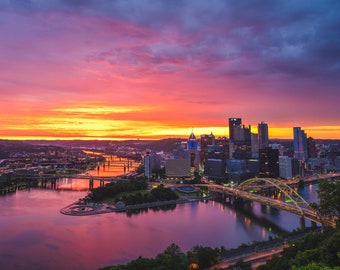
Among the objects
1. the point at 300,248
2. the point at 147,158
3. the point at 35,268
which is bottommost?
the point at 35,268

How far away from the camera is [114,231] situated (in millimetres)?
15281

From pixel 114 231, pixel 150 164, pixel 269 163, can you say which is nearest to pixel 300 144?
pixel 269 163

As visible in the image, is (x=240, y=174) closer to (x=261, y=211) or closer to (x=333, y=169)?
(x=261, y=211)

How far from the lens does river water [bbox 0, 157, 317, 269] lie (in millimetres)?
12023

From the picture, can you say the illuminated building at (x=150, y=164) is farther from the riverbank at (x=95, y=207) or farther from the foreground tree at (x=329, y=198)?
the foreground tree at (x=329, y=198)

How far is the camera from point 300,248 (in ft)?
31.1

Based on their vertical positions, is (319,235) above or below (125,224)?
above

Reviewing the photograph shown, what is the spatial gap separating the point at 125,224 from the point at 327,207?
9677 mm

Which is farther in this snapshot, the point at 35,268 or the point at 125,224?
the point at 125,224

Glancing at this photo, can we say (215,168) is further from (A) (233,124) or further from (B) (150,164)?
(A) (233,124)

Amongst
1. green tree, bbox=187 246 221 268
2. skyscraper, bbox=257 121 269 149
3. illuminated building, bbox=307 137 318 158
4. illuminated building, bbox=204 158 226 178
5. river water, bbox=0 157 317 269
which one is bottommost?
river water, bbox=0 157 317 269

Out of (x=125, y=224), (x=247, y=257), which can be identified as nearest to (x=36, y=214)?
(x=125, y=224)

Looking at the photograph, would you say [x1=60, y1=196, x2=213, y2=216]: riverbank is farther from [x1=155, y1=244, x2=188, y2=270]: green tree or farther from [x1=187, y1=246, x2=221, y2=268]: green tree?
[x1=187, y1=246, x2=221, y2=268]: green tree

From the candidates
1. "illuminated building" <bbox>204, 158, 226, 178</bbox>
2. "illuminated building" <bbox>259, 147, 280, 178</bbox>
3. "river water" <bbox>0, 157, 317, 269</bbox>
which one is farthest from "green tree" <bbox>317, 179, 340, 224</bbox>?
"illuminated building" <bbox>259, 147, 280, 178</bbox>
